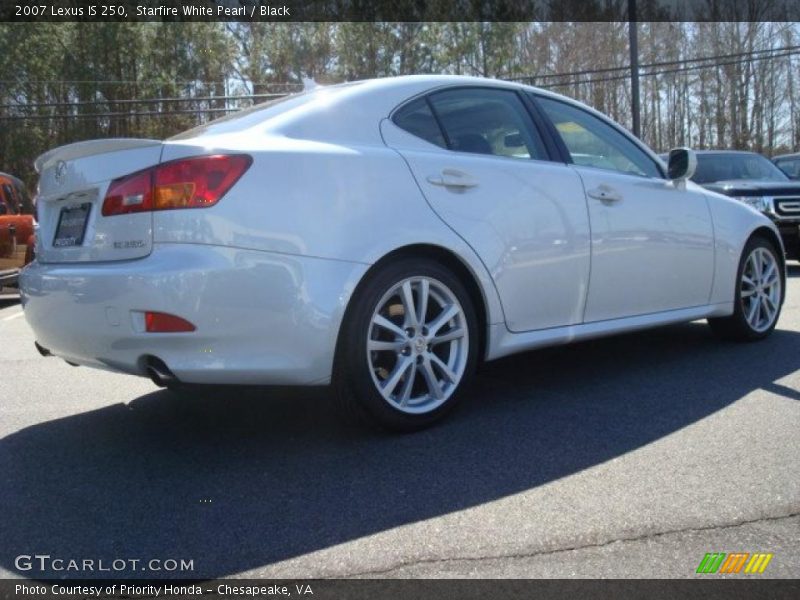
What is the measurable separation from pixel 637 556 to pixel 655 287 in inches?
101

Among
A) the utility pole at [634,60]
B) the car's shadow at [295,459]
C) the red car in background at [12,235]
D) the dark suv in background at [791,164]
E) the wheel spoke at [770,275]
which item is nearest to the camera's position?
the car's shadow at [295,459]

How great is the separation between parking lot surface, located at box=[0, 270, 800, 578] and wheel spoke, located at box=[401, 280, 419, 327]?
511 mm

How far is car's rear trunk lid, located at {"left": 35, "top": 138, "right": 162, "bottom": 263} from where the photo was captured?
331 centimetres

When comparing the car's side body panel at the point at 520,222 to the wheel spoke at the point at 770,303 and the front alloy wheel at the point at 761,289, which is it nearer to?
the front alloy wheel at the point at 761,289

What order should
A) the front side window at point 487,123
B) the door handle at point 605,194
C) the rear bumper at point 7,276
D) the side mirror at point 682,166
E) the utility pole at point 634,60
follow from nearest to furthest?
1. the front side window at point 487,123
2. the door handle at point 605,194
3. the side mirror at point 682,166
4. the rear bumper at point 7,276
5. the utility pole at point 634,60

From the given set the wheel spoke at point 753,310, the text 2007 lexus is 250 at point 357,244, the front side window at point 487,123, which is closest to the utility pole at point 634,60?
the wheel spoke at point 753,310

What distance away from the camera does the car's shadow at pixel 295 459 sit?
9.05 feet

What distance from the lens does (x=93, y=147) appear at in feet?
11.7

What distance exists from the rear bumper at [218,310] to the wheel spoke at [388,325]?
9.0 inches

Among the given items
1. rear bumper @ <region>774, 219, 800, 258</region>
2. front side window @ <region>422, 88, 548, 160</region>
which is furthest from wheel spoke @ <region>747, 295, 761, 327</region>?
rear bumper @ <region>774, 219, 800, 258</region>

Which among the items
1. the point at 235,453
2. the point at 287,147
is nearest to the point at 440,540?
the point at 235,453

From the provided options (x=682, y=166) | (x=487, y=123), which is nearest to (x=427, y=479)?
(x=487, y=123)

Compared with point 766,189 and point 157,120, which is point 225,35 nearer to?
point 157,120

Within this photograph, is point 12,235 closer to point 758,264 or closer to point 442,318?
point 442,318
